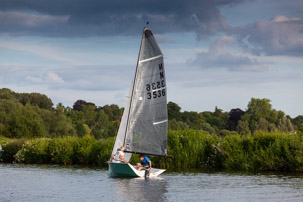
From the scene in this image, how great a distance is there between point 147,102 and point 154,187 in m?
7.07

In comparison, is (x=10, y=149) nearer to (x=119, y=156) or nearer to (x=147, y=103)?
(x=119, y=156)

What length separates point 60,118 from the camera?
10244cm

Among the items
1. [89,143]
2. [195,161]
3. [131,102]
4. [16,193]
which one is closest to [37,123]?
[89,143]

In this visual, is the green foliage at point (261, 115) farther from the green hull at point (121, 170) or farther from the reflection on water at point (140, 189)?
the reflection on water at point (140, 189)

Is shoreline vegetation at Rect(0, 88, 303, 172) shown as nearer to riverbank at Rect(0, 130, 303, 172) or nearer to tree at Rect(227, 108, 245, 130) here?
riverbank at Rect(0, 130, 303, 172)

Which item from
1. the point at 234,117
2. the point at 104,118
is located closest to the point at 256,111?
the point at 234,117

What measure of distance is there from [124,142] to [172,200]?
1000cm

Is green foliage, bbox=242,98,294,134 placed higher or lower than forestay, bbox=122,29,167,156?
higher

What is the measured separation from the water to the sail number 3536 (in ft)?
17.6

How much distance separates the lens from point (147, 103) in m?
32.8

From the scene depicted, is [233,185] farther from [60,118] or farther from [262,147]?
[60,118]

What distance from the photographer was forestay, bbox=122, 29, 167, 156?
107 feet

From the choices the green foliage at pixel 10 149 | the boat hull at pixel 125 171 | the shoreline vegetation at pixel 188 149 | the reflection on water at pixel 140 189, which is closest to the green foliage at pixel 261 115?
the shoreline vegetation at pixel 188 149

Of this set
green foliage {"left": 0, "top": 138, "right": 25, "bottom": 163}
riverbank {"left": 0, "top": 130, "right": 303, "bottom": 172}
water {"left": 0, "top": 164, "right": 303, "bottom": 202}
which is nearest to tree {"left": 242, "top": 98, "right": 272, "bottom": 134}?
green foliage {"left": 0, "top": 138, "right": 25, "bottom": 163}
